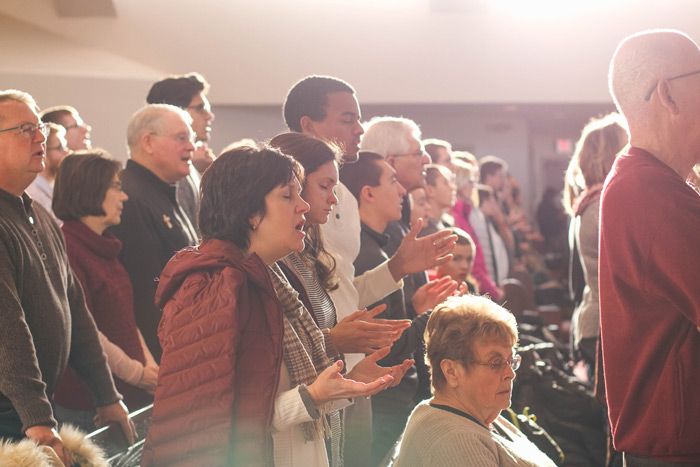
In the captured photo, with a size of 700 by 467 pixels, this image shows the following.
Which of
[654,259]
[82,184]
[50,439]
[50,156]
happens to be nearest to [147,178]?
[82,184]

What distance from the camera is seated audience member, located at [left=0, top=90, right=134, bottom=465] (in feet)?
8.11

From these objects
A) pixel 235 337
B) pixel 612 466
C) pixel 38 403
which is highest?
pixel 235 337

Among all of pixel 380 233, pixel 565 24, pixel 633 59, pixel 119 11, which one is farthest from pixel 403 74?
pixel 633 59

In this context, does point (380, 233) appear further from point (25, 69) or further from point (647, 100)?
point (25, 69)

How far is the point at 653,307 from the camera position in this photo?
2098 mm

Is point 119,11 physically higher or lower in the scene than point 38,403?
higher

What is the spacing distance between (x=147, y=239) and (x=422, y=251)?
4.11 ft

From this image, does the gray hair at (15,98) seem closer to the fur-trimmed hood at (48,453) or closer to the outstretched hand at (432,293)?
the fur-trimmed hood at (48,453)

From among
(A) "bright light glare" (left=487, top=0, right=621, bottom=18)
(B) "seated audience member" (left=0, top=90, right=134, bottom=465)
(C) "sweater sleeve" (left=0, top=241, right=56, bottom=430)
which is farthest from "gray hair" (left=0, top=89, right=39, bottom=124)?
(A) "bright light glare" (left=487, top=0, right=621, bottom=18)

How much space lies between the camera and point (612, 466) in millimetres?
3240

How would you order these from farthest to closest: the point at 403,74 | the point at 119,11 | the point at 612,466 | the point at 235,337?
1. the point at 403,74
2. the point at 119,11
3. the point at 612,466
4. the point at 235,337

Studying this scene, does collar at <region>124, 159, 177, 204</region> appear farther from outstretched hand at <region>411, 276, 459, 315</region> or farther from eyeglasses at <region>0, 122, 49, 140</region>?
outstretched hand at <region>411, 276, 459, 315</region>

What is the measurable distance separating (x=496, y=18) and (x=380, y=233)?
8.35 meters

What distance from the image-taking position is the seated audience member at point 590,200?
3.69 meters
